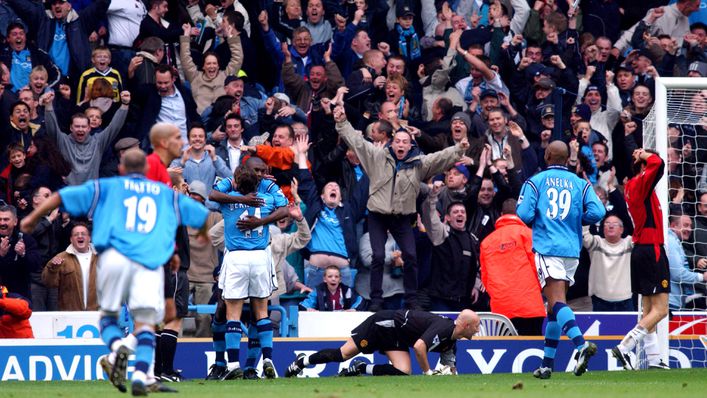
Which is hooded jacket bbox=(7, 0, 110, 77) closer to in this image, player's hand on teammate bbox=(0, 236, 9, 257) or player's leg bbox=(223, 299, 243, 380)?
player's hand on teammate bbox=(0, 236, 9, 257)

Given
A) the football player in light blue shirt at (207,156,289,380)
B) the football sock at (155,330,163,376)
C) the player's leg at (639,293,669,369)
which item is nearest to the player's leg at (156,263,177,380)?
the football sock at (155,330,163,376)

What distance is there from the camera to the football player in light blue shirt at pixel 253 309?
1320 centimetres

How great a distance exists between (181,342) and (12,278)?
2427 mm

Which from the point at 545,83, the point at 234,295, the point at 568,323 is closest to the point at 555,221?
the point at 568,323

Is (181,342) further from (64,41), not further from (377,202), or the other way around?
(64,41)

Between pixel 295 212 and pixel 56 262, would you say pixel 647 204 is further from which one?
pixel 56 262

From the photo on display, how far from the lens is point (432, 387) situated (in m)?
11.7

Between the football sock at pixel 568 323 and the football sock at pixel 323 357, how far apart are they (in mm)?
2459

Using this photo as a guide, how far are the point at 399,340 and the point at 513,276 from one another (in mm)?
2064

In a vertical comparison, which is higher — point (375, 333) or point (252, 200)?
point (252, 200)

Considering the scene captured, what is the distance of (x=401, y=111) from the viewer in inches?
738

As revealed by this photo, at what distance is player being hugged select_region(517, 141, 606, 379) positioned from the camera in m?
13.1

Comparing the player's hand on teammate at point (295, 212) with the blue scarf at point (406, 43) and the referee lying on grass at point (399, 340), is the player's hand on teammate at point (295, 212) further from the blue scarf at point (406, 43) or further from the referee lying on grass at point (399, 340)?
the blue scarf at point (406, 43)

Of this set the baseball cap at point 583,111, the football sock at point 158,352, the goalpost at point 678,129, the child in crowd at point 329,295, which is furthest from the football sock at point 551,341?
the baseball cap at point 583,111
